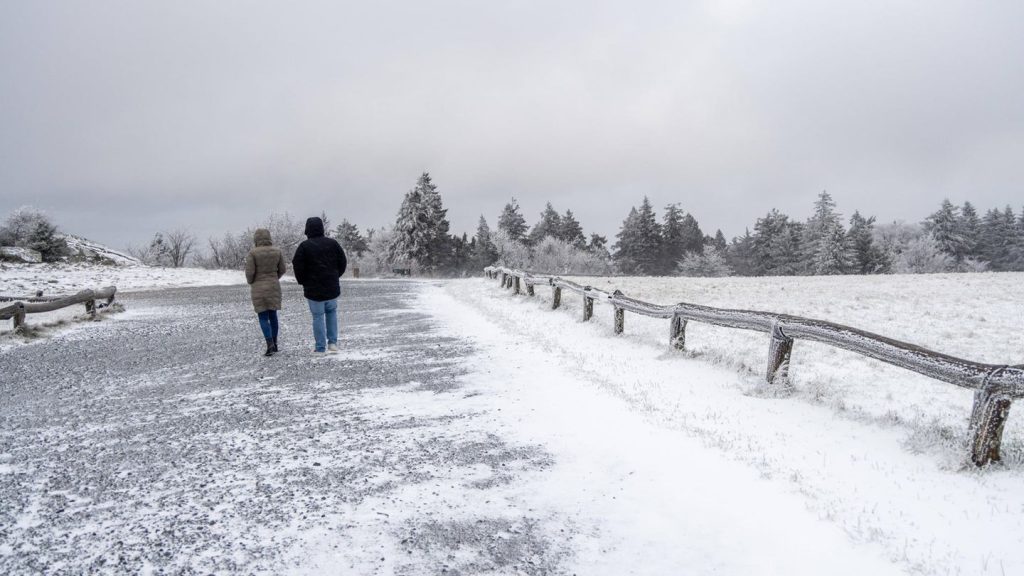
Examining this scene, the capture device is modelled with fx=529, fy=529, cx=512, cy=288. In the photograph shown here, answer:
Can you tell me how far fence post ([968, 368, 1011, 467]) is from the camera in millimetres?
4023

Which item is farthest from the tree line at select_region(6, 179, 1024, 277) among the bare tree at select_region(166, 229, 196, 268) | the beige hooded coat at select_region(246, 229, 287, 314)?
the beige hooded coat at select_region(246, 229, 287, 314)

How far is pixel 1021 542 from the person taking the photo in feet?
10.3

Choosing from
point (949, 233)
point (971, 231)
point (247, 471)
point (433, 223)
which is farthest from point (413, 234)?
point (971, 231)

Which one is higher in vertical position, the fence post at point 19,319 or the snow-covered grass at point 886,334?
the fence post at point 19,319

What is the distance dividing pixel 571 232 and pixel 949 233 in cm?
5096

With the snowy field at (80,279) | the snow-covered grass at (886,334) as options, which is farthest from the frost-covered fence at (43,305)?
the snow-covered grass at (886,334)

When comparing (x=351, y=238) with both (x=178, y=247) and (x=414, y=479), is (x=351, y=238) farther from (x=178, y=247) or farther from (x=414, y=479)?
(x=414, y=479)

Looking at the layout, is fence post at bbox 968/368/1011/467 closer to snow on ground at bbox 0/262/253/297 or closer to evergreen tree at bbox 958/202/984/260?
snow on ground at bbox 0/262/253/297

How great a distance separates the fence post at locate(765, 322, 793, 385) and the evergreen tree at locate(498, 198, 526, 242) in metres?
79.2

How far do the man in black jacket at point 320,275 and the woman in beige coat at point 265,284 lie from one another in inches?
17.1

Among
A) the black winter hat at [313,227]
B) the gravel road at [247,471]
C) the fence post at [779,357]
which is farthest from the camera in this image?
the black winter hat at [313,227]

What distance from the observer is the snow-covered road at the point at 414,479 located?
2916mm

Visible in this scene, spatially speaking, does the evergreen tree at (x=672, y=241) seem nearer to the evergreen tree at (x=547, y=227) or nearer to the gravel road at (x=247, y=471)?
the evergreen tree at (x=547, y=227)

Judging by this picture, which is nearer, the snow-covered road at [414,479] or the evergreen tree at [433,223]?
the snow-covered road at [414,479]
